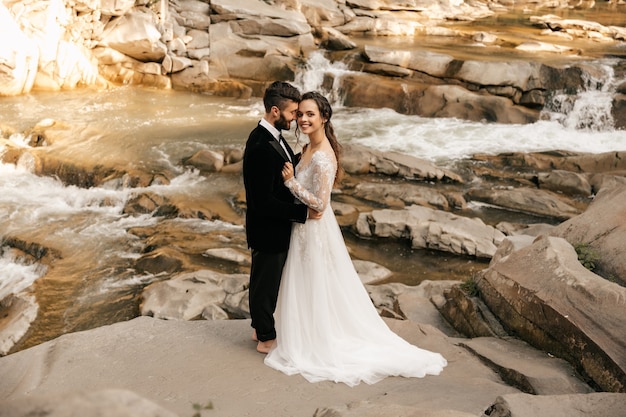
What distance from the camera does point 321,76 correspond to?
16.5 metres

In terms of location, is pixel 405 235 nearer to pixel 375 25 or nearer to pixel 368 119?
pixel 368 119

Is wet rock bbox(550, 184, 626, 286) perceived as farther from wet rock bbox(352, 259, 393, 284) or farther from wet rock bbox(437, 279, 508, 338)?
wet rock bbox(352, 259, 393, 284)

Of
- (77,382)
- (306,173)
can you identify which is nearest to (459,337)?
(306,173)

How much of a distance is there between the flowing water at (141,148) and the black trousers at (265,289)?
286 cm

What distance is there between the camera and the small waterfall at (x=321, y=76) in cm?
1614

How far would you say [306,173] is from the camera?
13.6ft

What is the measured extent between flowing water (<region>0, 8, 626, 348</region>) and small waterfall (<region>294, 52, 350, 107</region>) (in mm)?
38

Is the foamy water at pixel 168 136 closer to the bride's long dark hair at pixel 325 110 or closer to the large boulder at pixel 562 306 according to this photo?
the bride's long dark hair at pixel 325 110

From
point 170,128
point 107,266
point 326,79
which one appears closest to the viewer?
point 107,266

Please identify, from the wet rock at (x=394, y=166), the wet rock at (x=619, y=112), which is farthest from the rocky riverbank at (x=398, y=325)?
the wet rock at (x=619, y=112)

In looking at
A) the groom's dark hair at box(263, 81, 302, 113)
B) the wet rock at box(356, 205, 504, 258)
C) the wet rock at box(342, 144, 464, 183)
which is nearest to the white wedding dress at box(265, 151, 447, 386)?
the groom's dark hair at box(263, 81, 302, 113)

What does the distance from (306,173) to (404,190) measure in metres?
5.96

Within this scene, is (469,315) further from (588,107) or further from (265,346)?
(588,107)

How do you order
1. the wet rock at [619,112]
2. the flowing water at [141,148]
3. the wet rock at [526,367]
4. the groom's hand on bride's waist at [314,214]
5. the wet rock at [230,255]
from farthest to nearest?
1. the wet rock at [619,112]
2. the wet rock at [230,255]
3. the flowing water at [141,148]
4. the groom's hand on bride's waist at [314,214]
5. the wet rock at [526,367]
